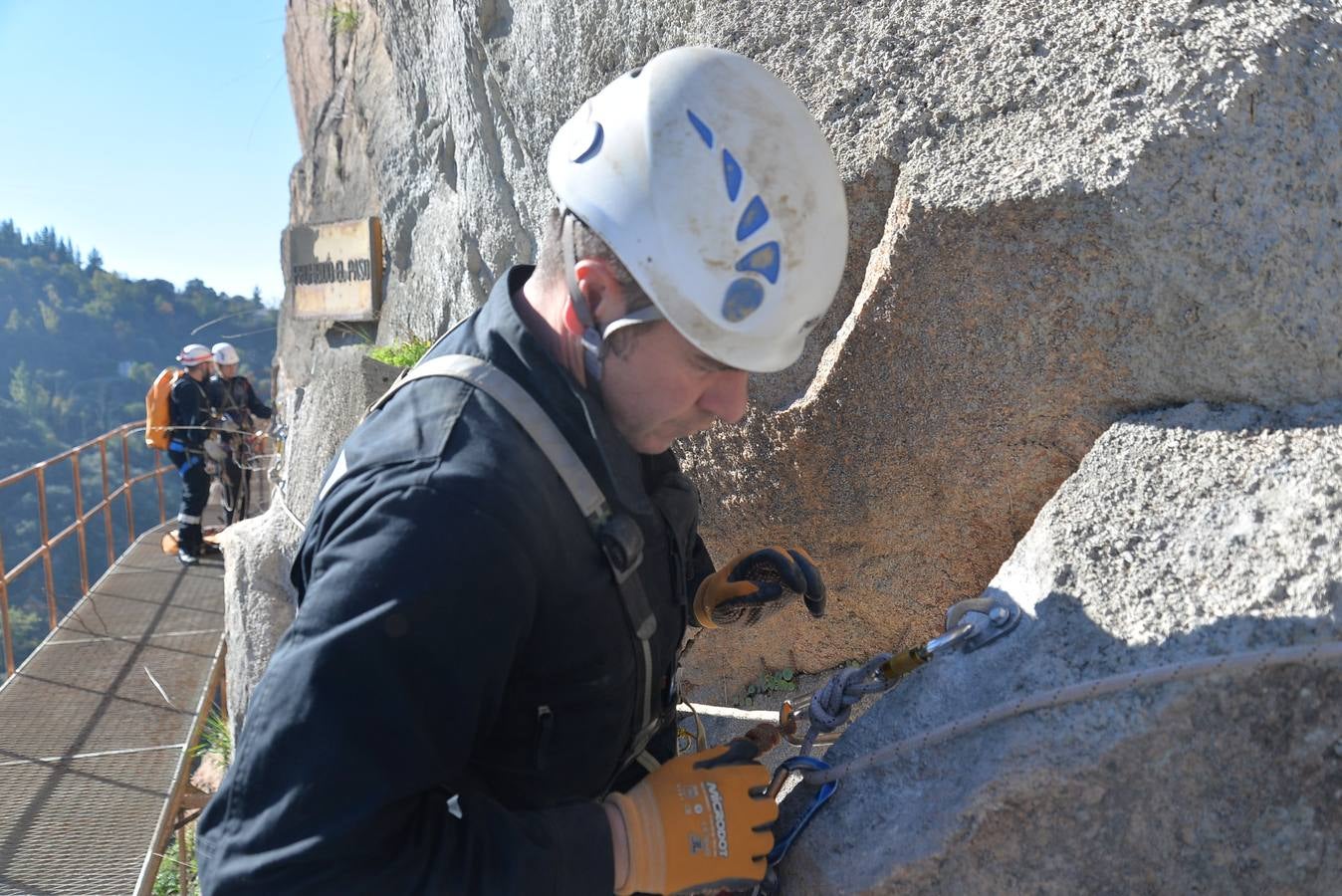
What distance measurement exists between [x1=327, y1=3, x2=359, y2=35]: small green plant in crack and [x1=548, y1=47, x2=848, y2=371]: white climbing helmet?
6.60 meters

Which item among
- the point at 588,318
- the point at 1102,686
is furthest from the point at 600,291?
the point at 1102,686

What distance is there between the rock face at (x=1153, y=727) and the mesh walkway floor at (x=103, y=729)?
468cm

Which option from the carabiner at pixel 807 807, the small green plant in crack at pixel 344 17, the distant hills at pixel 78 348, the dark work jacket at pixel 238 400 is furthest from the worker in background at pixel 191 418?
the distant hills at pixel 78 348

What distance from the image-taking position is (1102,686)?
141 centimetres

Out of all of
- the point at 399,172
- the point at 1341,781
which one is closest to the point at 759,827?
the point at 1341,781

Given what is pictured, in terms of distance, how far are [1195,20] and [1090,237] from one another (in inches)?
16.0

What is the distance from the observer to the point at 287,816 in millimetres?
1129

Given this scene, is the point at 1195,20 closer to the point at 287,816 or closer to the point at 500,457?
the point at 500,457

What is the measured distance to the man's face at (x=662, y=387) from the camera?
147 centimetres

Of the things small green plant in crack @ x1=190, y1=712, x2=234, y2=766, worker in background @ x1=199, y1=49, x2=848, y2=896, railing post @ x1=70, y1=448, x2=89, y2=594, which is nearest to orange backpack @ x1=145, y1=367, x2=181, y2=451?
railing post @ x1=70, y1=448, x2=89, y2=594

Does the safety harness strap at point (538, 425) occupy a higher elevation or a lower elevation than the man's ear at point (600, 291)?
lower

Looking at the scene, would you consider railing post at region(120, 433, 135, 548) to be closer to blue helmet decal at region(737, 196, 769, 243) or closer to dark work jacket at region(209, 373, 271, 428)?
dark work jacket at region(209, 373, 271, 428)

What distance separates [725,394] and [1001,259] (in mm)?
701

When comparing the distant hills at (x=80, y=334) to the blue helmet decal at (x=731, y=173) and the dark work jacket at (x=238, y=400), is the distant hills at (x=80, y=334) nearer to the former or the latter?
the dark work jacket at (x=238, y=400)
